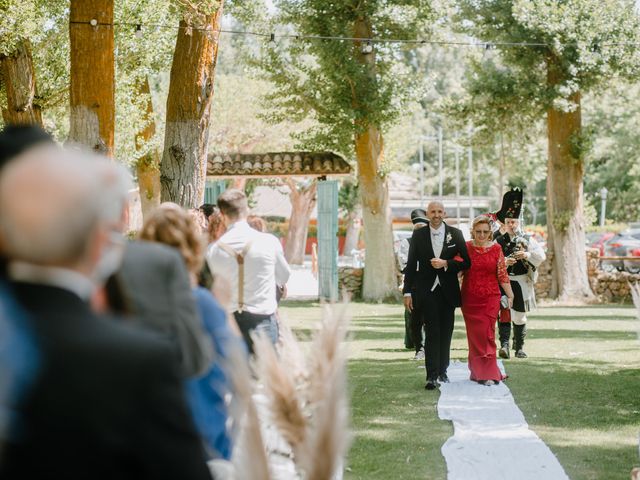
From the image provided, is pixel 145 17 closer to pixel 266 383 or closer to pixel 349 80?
pixel 349 80

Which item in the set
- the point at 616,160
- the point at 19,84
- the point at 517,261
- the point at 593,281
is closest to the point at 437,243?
the point at 517,261

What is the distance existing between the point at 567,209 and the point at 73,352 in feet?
87.3

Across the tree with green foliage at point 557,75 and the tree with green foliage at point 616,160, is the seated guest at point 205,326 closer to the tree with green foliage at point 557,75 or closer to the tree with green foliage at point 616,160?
the tree with green foliage at point 557,75

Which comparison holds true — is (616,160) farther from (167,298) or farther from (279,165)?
(167,298)

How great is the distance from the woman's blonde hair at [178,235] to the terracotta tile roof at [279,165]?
21.5m

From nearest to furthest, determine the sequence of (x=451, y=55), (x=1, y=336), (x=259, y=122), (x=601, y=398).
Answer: (x=1, y=336)
(x=601, y=398)
(x=259, y=122)
(x=451, y=55)

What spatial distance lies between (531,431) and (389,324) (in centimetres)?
1168

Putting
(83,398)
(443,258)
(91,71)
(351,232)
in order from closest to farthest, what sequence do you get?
(83,398)
(91,71)
(443,258)
(351,232)

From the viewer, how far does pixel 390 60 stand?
26.2 meters

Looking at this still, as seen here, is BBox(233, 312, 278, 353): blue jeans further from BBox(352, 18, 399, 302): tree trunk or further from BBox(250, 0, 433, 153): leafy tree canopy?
BBox(352, 18, 399, 302): tree trunk

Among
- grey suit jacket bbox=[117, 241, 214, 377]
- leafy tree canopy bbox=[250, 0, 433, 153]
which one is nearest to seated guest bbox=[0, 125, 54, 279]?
grey suit jacket bbox=[117, 241, 214, 377]

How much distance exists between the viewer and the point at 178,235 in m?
4.18

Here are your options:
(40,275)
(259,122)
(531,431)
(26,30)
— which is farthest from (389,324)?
(259,122)

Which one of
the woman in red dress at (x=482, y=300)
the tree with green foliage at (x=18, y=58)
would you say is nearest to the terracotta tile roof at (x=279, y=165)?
the tree with green foliage at (x=18, y=58)
